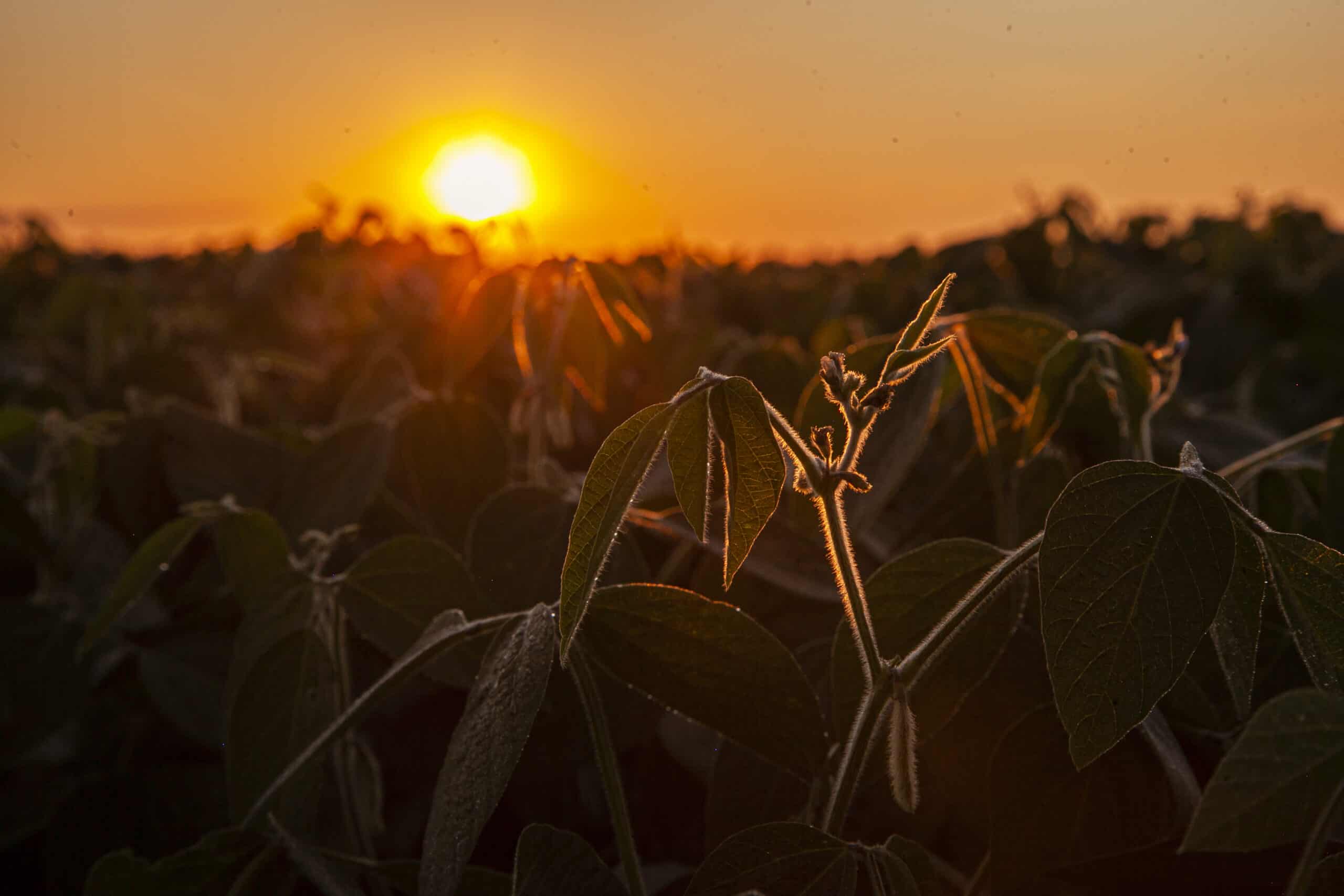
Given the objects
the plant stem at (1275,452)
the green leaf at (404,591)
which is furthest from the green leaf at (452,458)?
the plant stem at (1275,452)

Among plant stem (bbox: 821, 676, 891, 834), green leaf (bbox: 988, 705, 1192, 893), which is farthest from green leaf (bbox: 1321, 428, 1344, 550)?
plant stem (bbox: 821, 676, 891, 834)

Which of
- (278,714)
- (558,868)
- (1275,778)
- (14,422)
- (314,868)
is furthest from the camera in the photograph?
(14,422)

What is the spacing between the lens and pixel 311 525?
146 centimetres

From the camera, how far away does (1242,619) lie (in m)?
0.72

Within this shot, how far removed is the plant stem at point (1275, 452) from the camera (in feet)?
3.55

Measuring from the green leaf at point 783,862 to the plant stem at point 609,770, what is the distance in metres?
0.12

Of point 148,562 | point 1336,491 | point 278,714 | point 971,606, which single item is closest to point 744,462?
point 971,606

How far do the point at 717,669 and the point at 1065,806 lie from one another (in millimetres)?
322

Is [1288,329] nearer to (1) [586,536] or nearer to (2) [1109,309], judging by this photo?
(2) [1109,309]

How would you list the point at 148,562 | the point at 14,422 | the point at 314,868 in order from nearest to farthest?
the point at 314,868, the point at 148,562, the point at 14,422

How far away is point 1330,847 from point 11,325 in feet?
22.2

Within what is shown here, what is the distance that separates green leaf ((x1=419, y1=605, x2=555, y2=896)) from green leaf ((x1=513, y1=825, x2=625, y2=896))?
2.1 inches

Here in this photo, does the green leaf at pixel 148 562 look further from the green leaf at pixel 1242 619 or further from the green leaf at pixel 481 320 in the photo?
the green leaf at pixel 1242 619

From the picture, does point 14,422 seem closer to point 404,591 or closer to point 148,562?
point 148,562
